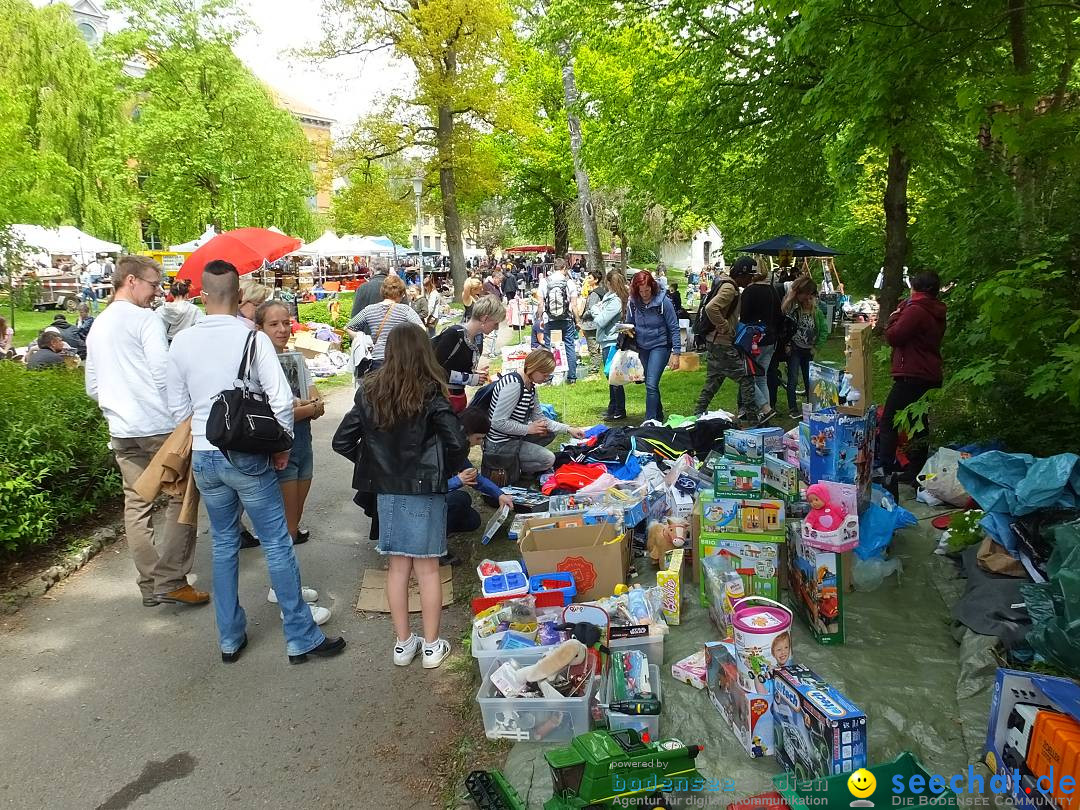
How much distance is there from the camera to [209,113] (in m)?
25.0

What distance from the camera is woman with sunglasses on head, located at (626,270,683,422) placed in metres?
7.82

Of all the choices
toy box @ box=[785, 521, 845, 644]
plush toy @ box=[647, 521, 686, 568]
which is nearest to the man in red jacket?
plush toy @ box=[647, 521, 686, 568]

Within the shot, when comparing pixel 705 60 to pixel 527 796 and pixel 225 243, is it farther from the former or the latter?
pixel 527 796

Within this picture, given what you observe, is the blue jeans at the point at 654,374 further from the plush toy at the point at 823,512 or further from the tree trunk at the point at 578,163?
the tree trunk at the point at 578,163

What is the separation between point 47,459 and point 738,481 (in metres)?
4.95

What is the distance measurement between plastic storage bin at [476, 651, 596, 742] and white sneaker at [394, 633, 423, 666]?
81cm

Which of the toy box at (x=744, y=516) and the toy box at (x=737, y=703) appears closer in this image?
the toy box at (x=737, y=703)

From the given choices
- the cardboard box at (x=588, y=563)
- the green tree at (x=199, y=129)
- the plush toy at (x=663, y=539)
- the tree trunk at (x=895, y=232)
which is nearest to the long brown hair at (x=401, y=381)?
the cardboard box at (x=588, y=563)

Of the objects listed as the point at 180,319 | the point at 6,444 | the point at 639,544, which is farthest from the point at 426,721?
the point at 180,319

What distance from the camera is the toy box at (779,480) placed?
4.27m

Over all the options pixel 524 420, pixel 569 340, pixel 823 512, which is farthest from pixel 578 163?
pixel 823 512

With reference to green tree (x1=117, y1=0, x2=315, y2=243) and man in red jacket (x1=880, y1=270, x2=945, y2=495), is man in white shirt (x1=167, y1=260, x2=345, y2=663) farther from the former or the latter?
green tree (x1=117, y1=0, x2=315, y2=243)

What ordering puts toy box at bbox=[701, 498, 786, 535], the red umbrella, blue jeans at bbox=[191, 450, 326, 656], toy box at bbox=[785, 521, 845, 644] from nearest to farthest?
toy box at bbox=[785, 521, 845, 644] < blue jeans at bbox=[191, 450, 326, 656] < toy box at bbox=[701, 498, 786, 535] < the red umbrella

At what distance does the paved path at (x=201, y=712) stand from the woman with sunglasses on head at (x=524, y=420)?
1732 millimetres
